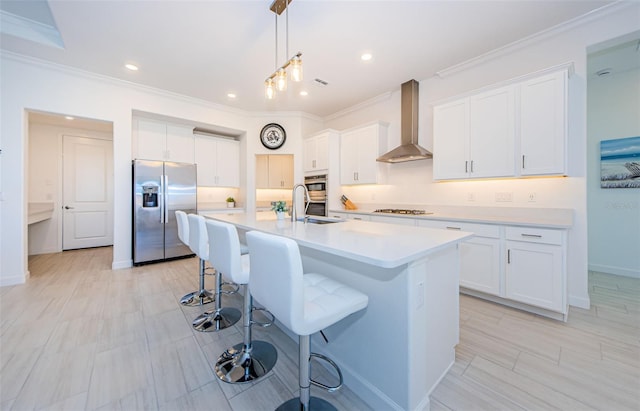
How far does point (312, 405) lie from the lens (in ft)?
4.35

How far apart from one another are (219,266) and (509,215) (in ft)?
10.5

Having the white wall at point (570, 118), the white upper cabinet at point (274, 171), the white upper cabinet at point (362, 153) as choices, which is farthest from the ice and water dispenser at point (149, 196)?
the white wall at point (570, 118)

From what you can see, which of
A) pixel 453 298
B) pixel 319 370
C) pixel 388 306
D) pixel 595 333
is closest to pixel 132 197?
pixel 319 370

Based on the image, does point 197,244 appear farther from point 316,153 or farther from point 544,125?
point 544,125

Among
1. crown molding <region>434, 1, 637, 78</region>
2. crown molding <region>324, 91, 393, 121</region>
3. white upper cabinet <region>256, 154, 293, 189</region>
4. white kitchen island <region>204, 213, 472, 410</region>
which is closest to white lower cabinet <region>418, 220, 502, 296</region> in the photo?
white kitchen island <region>204, 213, 472, 410</region>

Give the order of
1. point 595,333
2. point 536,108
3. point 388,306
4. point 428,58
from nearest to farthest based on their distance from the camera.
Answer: point 388,306
point 595,333
point 536,108
point 428,58

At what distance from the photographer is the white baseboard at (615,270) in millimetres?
3322

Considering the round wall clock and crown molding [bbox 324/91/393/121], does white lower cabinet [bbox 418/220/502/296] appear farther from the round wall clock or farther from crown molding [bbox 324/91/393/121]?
the round wall clock

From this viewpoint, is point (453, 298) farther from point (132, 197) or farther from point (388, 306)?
point (132, 197)

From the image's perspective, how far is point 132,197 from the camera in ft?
13.0

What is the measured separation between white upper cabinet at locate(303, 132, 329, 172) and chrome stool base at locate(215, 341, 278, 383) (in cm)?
342

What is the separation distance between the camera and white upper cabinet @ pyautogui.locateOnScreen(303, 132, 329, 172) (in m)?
4.70

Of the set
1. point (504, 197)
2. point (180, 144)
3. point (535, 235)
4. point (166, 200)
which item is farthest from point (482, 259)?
point (180, 144)

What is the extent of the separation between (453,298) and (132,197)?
461 centimetres
